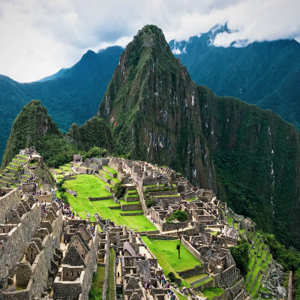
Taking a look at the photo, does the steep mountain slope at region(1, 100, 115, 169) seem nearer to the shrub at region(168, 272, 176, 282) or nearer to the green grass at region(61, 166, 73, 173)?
the green grass at region(61, 166, 73, 173)

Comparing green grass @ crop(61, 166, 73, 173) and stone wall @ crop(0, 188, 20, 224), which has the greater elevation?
stone wall @ crop(0, 188, 20, 224)

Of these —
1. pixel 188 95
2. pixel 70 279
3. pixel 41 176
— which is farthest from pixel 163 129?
pixel 70 279

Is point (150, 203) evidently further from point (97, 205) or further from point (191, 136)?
point (191, 136)

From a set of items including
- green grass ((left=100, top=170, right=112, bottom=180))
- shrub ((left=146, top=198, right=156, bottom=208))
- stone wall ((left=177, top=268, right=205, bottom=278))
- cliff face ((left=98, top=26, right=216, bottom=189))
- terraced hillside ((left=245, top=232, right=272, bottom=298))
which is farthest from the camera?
cliff face ((left=98, top=26, right=216, bottom=189))

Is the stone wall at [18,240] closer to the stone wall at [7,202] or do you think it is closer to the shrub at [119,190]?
the stone wall at [7,202]

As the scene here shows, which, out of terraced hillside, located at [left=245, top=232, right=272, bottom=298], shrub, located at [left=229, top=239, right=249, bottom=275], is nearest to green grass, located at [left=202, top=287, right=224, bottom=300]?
shrub, located at [left=229, top=239, right=249, bottom=275]

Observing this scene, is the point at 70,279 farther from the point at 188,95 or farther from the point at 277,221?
the point at 188,95
